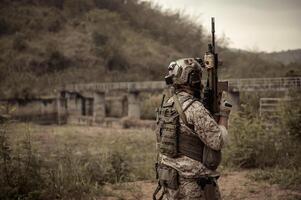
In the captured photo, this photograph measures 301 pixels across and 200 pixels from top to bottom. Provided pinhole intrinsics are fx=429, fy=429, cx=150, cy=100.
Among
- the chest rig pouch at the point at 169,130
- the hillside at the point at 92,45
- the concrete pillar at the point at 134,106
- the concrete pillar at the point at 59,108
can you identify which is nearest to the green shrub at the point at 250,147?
the chest rig pouch at the point at 169,130

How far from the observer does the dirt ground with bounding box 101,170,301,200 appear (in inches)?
302

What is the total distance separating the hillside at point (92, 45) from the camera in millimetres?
44875

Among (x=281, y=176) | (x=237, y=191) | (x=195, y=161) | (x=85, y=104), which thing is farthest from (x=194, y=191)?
(x=85, y=104)

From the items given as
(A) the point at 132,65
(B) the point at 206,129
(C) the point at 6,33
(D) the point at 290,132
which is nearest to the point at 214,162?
(B) the point at 206,129

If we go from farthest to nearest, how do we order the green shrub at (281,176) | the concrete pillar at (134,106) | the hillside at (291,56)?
the concrete pillar at (134,106), the hillside at (291,56), the green shrub at (281,176)

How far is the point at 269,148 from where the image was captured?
33.5 feet

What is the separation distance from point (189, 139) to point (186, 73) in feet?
2.23

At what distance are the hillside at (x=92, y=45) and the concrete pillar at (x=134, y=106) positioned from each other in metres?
8.78

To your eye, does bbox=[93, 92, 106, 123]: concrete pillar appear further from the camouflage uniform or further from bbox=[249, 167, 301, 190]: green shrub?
the camouflage uniform

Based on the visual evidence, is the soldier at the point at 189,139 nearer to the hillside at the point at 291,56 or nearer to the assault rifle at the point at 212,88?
the assault rifle at the point at 212,88

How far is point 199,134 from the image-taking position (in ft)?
14.0

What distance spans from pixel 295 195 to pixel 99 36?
5272cm

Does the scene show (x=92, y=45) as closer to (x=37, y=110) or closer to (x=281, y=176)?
(x=37, y=110)

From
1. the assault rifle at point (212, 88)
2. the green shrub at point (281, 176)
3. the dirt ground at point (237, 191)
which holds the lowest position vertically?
the dirt ground at point (237, 191)
